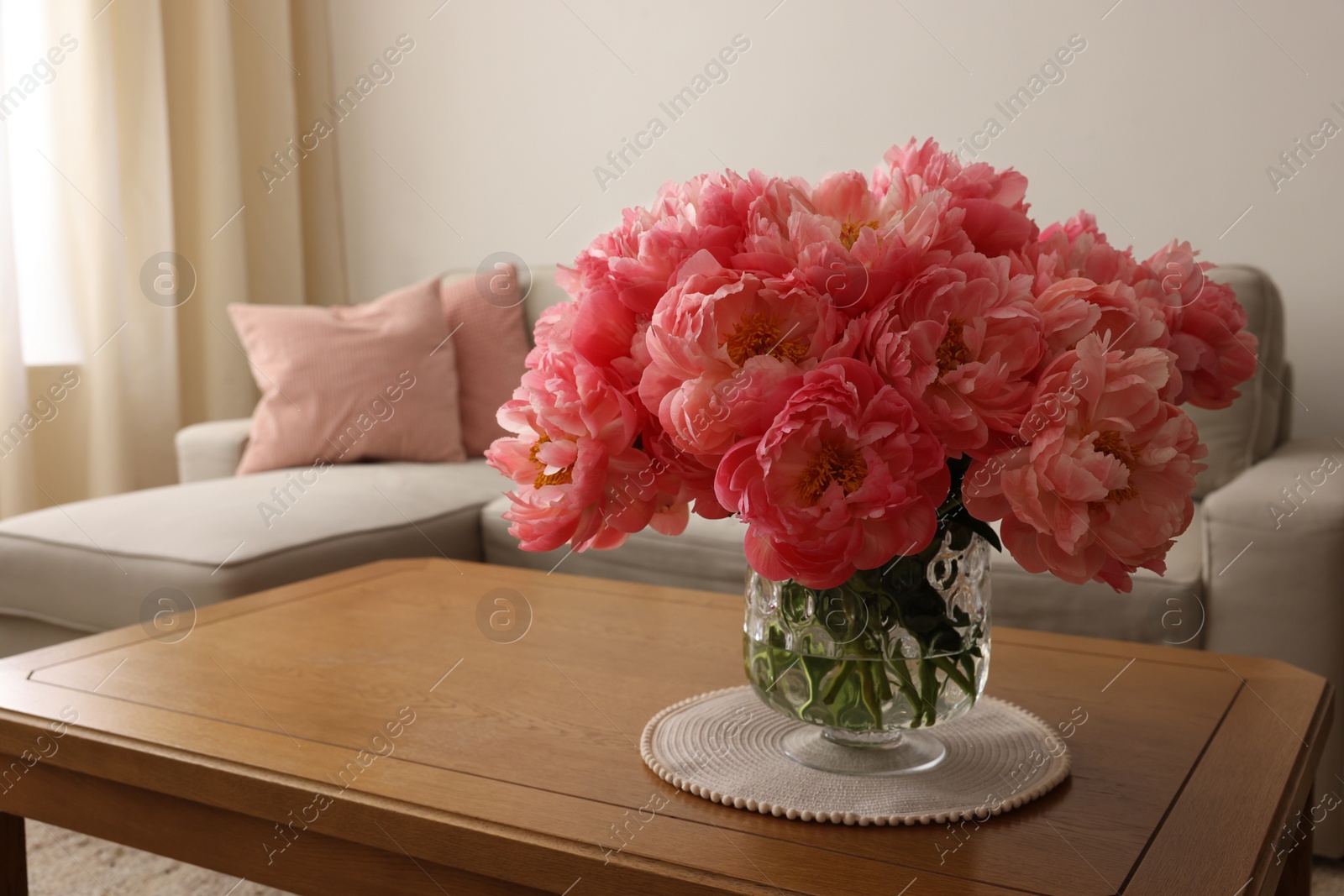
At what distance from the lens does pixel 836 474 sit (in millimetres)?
573

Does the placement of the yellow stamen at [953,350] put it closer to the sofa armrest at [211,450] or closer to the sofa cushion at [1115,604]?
the sofa cushion at [1115,604]

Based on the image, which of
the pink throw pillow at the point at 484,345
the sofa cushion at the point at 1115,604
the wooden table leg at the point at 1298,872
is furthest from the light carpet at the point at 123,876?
the pink throw pillow at the point at 484,345

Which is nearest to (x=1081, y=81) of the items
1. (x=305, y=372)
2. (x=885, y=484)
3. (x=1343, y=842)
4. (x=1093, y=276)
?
(x=1343, y=842)

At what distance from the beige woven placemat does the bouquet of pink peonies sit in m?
0.19

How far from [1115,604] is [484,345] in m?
1.67

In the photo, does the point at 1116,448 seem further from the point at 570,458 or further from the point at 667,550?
the point at 667,550

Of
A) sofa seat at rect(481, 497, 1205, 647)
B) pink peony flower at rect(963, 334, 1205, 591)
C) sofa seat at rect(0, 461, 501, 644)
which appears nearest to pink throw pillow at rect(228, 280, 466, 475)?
sofa seat at rect(0, 461, 501, 644)

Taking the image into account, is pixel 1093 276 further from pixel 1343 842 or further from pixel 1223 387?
pixel 1343 842

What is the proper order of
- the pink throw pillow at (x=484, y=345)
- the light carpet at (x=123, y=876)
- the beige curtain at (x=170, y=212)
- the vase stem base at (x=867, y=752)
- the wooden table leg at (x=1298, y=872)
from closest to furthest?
1. the vase stem base at (x=867, y=752)
2. the wooden table leg at (x=1298, y=872)
3. the light carpet at (x=123, y=876)
4. the pink throw pillow at (x=484, y=345)
5. the beige curtain at (x=170, y=212)

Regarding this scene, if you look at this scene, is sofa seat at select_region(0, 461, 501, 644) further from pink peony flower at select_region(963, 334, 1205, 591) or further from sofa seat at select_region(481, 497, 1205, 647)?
pink peony flower at select_region(963, 334, 1205, 591)

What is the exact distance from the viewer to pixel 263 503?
1.96 meters

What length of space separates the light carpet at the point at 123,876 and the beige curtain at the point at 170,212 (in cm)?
144

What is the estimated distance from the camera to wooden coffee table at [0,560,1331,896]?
2.17 ft

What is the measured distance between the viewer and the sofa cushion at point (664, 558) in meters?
1.85
